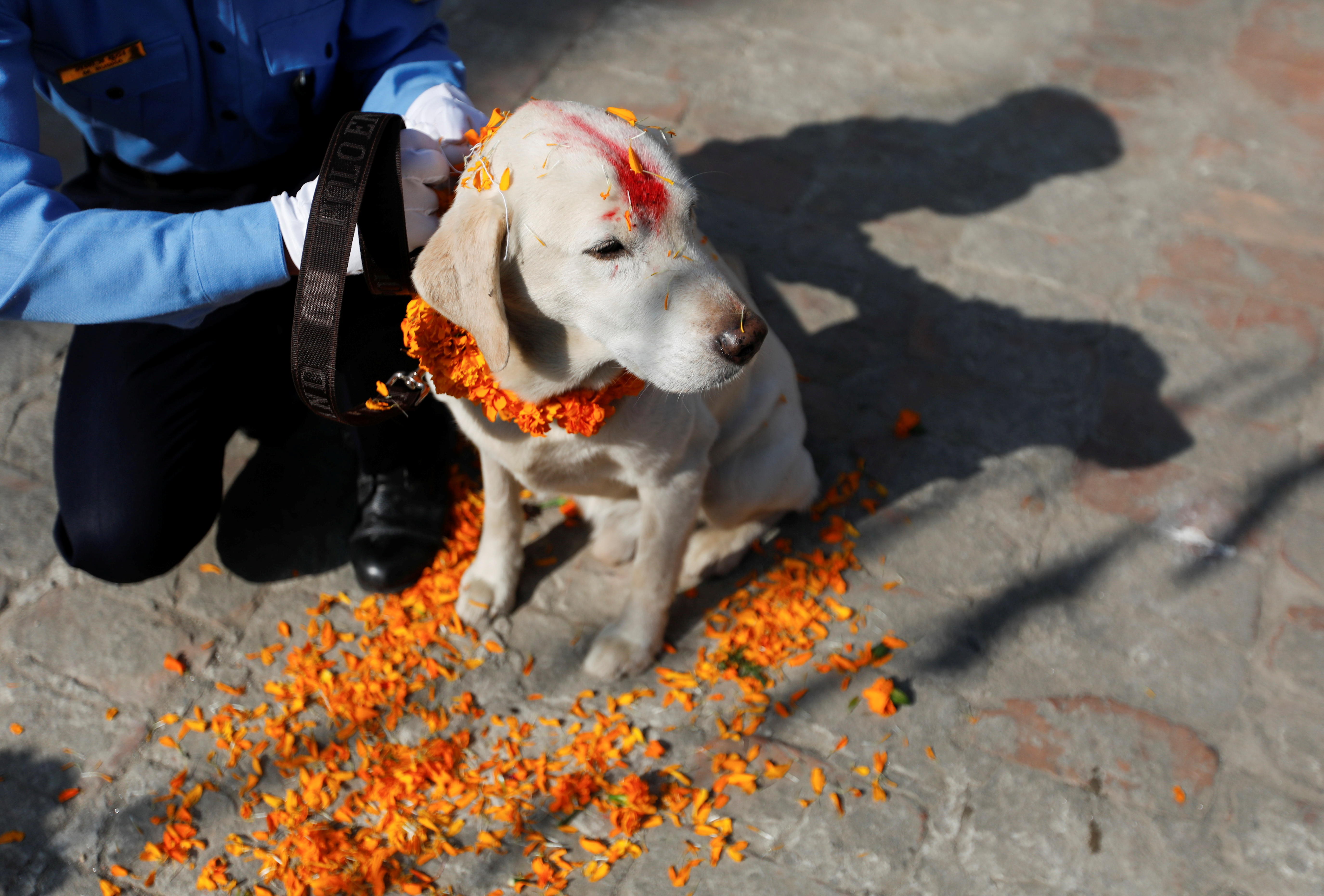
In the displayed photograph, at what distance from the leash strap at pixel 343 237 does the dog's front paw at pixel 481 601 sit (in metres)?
0.98

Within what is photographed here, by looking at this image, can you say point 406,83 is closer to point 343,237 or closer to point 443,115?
point 443,115

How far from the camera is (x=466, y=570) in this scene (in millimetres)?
2875

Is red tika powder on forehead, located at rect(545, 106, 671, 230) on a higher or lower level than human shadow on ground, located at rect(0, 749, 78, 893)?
higher

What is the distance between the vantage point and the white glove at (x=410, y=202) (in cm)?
192

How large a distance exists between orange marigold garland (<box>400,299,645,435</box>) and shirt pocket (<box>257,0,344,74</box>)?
0.91 m

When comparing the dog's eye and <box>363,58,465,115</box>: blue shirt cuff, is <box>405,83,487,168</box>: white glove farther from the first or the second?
the dog's eye

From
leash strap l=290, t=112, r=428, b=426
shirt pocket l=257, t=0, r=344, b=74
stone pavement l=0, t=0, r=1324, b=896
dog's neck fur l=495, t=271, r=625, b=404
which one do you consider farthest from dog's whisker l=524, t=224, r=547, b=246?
stone pavement l=0, t=0, r=1324, b=896

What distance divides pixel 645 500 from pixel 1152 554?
1804mm

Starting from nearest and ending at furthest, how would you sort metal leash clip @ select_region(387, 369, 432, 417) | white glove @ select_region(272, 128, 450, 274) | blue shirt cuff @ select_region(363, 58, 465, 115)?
white glove @ select_region(272, 128, 450, 274), metal leash clip @ select_region(387, 369, 432, 417), blue shirt cuff @ select_region(363, 58, 465, 115)

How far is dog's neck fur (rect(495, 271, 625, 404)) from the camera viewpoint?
76.3 inches

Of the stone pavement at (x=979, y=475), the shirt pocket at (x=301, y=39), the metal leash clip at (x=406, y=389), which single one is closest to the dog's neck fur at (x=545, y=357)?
the metal leash clip at (x=406, y=389)

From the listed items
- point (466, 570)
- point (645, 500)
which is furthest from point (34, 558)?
point (645, 500)

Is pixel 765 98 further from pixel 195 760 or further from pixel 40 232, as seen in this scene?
pixel 195 760

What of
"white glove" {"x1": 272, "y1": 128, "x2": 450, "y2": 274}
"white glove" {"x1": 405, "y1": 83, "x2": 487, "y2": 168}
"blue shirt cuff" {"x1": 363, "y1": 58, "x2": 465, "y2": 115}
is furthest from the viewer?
"blue shirt cuff" {"x1": 363, "y1": 58, "x2": 465, "y2": 115}
